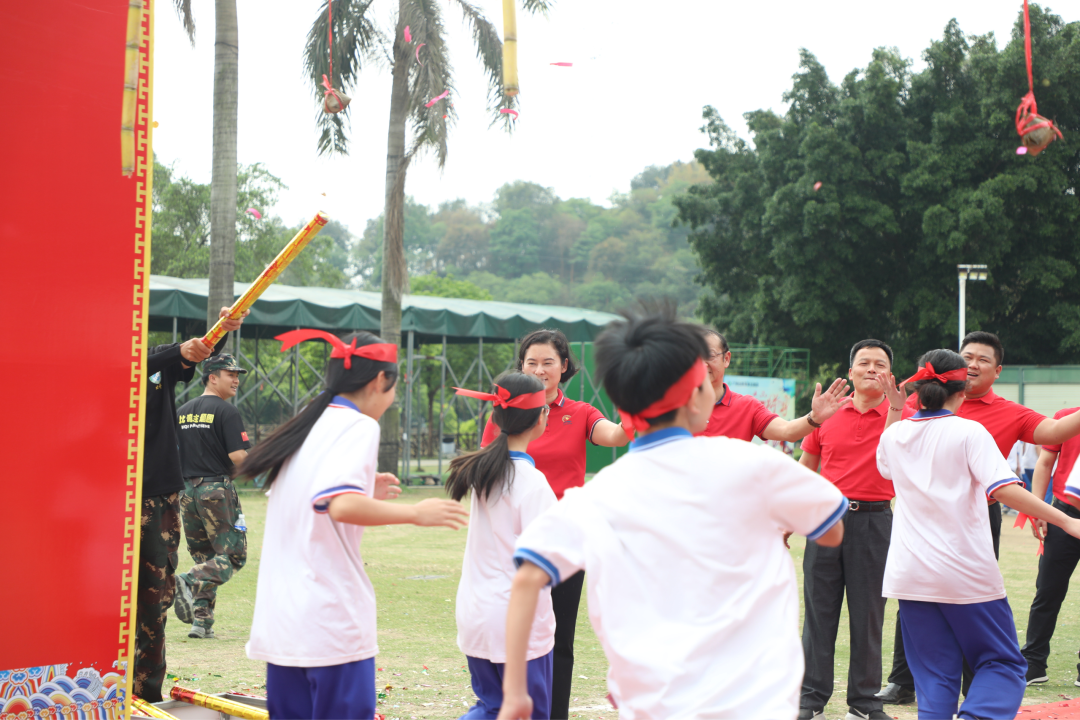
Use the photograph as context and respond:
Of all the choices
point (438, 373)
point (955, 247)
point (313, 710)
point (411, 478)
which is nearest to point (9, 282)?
point (313, 710)

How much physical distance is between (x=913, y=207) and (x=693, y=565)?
2196 cm

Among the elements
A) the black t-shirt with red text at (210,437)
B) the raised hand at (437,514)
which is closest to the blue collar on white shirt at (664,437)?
the raised hand at (437,514)

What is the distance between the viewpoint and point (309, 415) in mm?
2869

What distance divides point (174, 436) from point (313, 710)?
247 centimetres

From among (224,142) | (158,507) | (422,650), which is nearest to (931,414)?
(422,650)

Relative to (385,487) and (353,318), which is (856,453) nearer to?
(385,487)

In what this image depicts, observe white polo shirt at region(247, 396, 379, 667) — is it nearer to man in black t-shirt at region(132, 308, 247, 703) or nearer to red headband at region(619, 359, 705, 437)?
red headband at region(619, 359, 705, 437)

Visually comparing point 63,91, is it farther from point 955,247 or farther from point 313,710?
point 955,247

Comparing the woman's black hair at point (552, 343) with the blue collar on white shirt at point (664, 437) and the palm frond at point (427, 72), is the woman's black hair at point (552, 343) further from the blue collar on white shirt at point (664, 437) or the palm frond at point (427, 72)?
the palm frond at point (427, 72)

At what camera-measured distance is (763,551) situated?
2301mm

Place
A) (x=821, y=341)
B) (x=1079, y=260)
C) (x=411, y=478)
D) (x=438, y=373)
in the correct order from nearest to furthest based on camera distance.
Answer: (x=411, y=478) → (x=1079, y=260) → (x=821, y=341) → (x=438, y=373)

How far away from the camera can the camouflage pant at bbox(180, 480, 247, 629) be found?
20.7 ft

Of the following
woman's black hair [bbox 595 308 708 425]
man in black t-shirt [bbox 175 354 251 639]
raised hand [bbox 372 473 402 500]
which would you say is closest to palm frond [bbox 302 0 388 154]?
man in black t-shirt [bbox 175 354 251 639]

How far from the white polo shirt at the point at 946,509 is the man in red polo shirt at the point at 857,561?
0.66 meters
